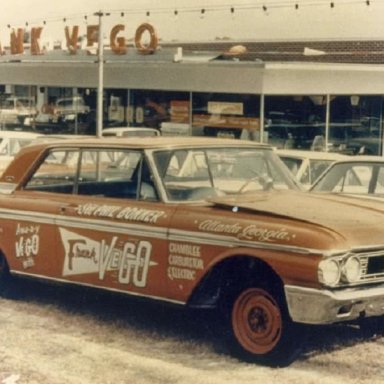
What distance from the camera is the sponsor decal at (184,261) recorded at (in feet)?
21.4

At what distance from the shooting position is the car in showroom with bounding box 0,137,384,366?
6.01 m

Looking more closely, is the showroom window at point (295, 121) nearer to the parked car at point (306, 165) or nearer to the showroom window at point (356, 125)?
the showroom window at point (356, 125)

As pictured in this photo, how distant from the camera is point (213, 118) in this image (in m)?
24.0

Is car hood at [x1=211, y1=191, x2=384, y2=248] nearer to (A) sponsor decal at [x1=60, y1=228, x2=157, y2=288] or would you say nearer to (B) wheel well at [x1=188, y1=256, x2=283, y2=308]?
(B) wheel well at [x1=188, y1=256, x2=283, y2=308]

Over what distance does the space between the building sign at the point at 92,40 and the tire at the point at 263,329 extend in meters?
21.2

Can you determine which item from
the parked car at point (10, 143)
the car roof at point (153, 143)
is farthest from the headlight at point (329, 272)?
the parked car at point (10, 143)

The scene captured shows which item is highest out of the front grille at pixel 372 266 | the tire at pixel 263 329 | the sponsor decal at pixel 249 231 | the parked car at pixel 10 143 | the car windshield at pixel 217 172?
the car windshield at pixel 217 172

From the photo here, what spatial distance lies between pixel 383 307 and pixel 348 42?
86.8 feet

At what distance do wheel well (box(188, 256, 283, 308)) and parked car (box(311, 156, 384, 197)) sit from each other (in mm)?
2574

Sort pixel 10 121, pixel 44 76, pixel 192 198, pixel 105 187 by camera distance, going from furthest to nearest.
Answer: pixel 10 121 → pixel 44 76 → pixel 105 187 → pixel 192 198

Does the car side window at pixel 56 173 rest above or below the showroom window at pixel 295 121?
above

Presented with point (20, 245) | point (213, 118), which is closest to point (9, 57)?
point (213, 118)

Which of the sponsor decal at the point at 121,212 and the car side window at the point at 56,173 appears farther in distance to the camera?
the car side window at the point at 56,173

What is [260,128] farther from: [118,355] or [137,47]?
[118,355]
